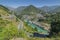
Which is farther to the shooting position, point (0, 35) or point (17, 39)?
point (0, 35)

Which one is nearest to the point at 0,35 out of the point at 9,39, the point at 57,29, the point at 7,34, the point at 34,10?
the point at 7,34

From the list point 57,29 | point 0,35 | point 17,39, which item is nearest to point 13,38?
point 17,39

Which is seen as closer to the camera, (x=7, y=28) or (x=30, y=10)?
(x=7, y=28)

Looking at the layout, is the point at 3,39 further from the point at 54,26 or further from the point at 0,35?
the point at 54,26

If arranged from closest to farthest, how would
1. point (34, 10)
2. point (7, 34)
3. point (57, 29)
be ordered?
point (7, 34), point (57, 29), point (34, 10)

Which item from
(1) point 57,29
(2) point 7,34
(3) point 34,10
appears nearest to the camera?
(2) point 7,34

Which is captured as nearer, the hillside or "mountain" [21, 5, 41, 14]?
the hillside

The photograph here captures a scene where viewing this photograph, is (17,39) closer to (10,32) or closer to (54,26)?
(10,32)

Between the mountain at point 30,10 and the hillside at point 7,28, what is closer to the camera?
the hillside at point 7,28

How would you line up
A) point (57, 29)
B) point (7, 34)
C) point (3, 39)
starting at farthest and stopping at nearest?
point (57, 29) → point (7, 34) → point (3, 39)
